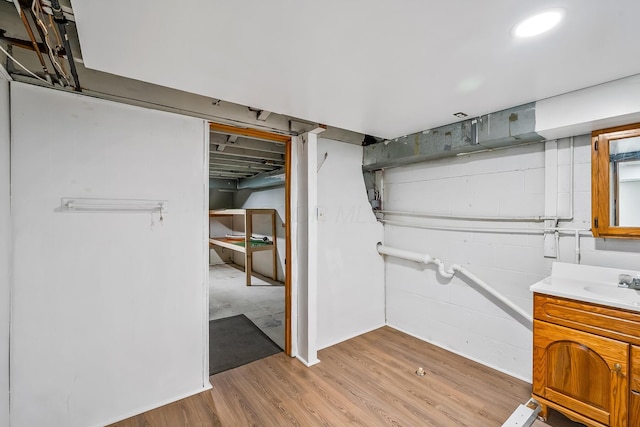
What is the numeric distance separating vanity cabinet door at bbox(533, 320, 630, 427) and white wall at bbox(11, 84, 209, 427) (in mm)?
2394

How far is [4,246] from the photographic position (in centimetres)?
155

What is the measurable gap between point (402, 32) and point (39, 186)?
213 cm

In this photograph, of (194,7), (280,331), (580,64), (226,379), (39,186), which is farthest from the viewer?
(280,331)

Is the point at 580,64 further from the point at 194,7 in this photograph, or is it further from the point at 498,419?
the point at 498,419

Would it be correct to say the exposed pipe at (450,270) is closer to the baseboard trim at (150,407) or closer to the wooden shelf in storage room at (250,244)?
the baseboard trim at (150,407)

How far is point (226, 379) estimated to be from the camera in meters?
2.38

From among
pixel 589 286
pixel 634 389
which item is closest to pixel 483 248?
pixel 589 286

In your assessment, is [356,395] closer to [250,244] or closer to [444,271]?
[444,271]

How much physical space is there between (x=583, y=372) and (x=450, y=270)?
3.95ft

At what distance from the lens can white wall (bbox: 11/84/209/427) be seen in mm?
1657

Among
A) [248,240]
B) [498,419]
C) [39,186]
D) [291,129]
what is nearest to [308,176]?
[291,129]

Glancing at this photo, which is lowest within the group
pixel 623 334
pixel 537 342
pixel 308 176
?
pixel 537 342

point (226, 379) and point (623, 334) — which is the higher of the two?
point (623, 334)

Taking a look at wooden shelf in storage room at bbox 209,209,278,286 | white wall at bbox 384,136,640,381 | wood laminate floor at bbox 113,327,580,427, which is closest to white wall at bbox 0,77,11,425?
wood laminate floor at bbox 113,327,580,427
